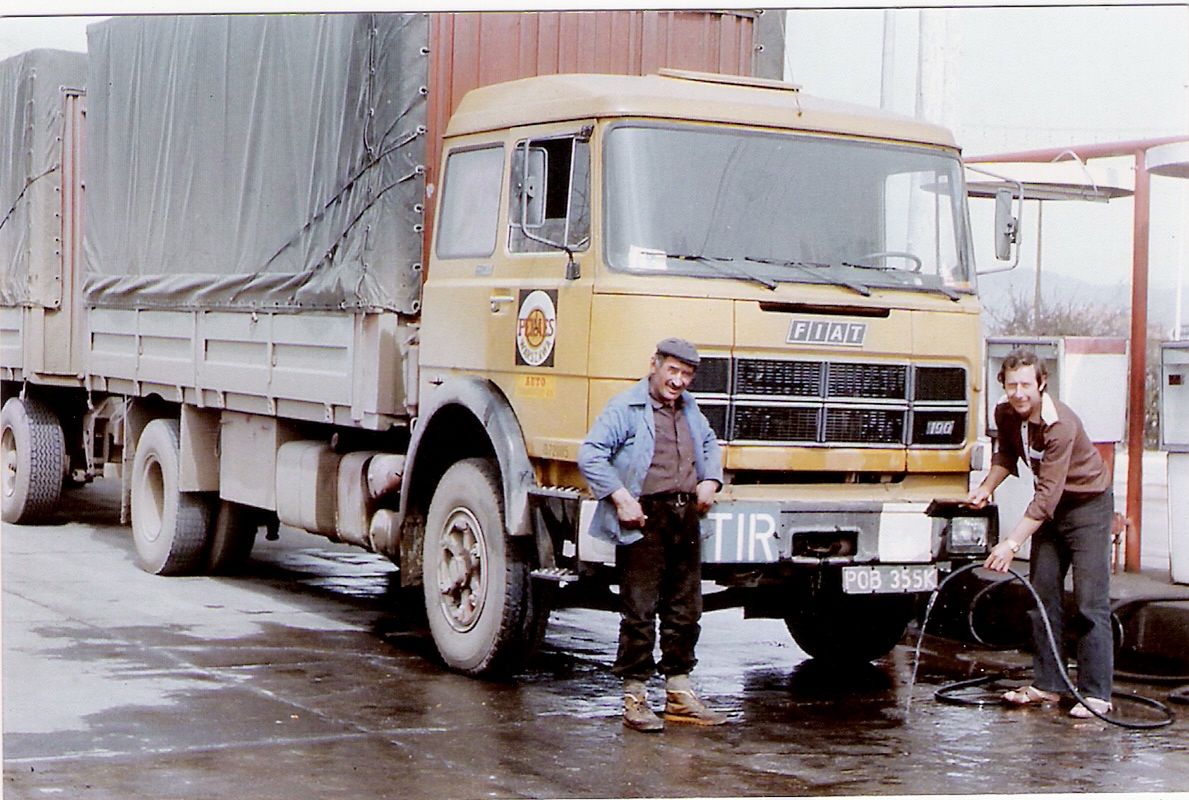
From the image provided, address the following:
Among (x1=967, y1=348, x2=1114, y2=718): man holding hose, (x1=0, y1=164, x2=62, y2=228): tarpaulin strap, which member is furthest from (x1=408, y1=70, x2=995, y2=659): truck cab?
(x1=0, y1=164, x2=62, y2=228): tarpaulin strap

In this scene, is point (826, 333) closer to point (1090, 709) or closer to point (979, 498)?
point (979, 498)

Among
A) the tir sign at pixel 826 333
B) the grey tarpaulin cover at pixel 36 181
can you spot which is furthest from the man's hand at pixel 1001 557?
the grey tarpaulin cover at pixel 36 181

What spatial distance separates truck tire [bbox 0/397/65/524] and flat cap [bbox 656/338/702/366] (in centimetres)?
846

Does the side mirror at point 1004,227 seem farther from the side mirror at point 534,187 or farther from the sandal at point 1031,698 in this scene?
the side mirror at point 534,187

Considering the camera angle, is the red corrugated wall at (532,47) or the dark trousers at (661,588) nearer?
the dark trousers at (661,588)

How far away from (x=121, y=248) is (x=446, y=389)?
186 inches

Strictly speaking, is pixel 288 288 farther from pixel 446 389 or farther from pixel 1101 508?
pixel 1101 508

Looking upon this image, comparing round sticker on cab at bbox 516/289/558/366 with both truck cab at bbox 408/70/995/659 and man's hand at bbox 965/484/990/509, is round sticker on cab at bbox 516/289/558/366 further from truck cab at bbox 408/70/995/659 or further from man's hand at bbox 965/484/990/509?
man's hand at bbox 965/484/990/509

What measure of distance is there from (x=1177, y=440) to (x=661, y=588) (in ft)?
12.8

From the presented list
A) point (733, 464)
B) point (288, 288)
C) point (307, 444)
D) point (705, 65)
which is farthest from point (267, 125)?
point (733, 464)

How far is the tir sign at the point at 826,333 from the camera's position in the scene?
26.5 ft

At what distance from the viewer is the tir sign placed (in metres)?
8.07

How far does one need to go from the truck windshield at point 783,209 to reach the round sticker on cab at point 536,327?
0.42 metres

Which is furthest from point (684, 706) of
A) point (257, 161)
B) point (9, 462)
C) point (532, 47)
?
point (9, 462)
